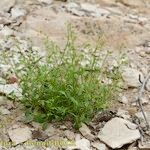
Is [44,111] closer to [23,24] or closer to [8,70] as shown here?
[8,70]

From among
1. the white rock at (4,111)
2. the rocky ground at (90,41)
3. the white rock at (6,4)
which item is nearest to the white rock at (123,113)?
the rocky ground at (90,41)

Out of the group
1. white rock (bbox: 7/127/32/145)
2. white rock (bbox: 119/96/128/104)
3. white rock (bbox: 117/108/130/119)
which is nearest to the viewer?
white rock (bbox: 7/127/32/145)

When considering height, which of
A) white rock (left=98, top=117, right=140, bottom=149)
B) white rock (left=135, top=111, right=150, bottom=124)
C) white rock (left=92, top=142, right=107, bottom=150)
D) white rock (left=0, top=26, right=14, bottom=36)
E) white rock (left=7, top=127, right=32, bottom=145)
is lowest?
white rock (left=92, top=142, right=107, bottom=150)

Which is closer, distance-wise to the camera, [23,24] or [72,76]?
[72,76]

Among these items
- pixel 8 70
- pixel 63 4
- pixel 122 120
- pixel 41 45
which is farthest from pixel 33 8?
pixel 122 120

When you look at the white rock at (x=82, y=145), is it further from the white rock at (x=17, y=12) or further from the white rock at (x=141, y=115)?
the white rock at (x=17, y=12)

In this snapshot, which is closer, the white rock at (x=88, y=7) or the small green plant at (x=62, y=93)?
the small green plant at (x=62, y=93)

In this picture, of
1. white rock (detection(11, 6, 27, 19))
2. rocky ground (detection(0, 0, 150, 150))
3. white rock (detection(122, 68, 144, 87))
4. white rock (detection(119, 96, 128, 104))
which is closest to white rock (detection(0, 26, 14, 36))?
rocky ground (detection(0, 0, 150, 150))

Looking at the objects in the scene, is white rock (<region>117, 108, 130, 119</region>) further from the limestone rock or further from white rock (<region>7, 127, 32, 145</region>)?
white rock (<region>7, 127, 32, 145</region>)
